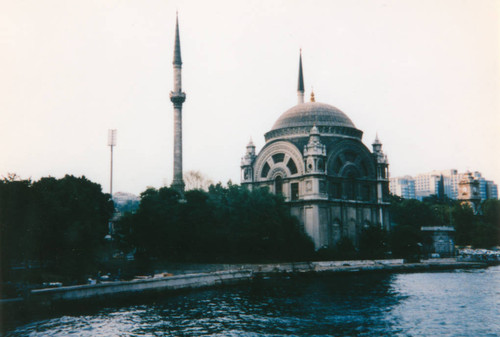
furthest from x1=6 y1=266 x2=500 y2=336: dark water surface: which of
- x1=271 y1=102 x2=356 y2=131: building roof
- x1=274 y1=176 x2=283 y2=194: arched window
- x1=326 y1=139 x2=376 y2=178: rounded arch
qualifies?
x1=271 y1=102 x2=356 y2=131: building roof

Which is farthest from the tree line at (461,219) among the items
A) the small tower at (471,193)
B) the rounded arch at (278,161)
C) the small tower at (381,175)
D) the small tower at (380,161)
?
the rounded arch at (278,161)

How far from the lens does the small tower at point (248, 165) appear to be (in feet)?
228

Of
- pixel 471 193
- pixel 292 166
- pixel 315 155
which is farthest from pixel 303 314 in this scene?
pixel 471 193

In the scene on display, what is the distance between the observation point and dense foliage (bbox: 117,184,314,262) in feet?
166

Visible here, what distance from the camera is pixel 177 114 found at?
2479 inches

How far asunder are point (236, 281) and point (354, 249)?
22.1m

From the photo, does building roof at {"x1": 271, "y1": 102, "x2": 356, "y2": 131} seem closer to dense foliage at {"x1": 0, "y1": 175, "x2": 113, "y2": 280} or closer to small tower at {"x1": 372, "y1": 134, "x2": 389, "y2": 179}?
small tower at {"x1": 372, "y1": 134, "x2": 389, "y2": 179}

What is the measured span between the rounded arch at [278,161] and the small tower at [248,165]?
34.1 inches

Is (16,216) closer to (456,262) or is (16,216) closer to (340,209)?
(340,209)

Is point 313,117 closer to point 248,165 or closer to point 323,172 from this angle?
point 323,172

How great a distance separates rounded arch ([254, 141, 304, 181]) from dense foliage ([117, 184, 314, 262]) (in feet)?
35.0

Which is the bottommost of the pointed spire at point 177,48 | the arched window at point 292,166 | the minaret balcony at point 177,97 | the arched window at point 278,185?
the arched window at point 278,185

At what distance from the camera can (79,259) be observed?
127 feet

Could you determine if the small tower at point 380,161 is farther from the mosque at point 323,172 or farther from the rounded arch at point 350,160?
the rounded arch at point 350,160
